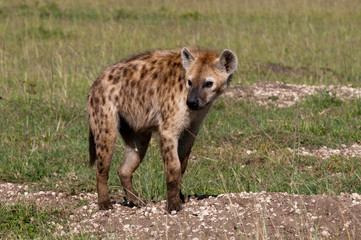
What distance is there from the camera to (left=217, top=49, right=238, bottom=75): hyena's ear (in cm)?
419

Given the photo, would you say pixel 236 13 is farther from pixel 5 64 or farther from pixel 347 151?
pixel 347 151

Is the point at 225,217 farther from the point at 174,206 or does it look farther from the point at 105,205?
the point at 105,205

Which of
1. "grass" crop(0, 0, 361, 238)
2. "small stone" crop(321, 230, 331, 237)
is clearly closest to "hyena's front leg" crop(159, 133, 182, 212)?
"grass" crop(0, 0, 361, 238)

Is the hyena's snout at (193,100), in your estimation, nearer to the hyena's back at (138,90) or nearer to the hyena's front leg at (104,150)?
the hyena's back at (138,90)

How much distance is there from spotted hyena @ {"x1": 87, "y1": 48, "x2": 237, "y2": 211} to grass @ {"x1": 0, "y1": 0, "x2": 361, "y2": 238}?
0.28 meters

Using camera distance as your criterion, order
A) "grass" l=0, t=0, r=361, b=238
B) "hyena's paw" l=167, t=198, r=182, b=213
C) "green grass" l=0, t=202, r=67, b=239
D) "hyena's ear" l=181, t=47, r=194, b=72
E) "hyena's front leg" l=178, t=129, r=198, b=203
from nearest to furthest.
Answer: "green grass" l=0, t=202, r=67, b=239, "hyena's paw" l=167, t=198, r=182, b=213, "hyena's ear" l=181, t=47, r=194, b=72, "hyena's front leg" l=178, t=129, r=198, b=203, "grass" l=0, t=0, r=361, b=238

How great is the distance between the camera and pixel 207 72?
4145 mm

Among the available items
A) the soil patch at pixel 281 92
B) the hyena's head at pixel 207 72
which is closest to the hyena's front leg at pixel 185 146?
the hyena's head at pixel 207 72

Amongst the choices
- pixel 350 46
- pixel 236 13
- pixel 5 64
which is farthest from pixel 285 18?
pixel 5 64

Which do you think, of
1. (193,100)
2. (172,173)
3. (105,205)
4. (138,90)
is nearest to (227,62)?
(193,100)

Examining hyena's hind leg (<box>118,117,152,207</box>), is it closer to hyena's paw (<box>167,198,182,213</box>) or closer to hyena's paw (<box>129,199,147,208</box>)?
hyena's paw (<box>129,199,147,208</box>)

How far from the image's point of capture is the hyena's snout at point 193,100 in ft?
12.8

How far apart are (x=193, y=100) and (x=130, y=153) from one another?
2.97 feet

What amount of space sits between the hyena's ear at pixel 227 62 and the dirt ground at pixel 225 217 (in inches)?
34.8
